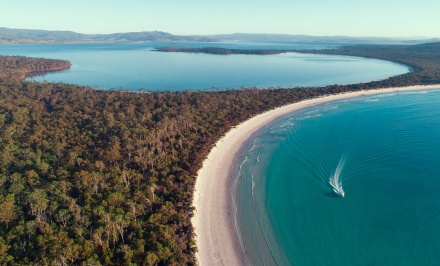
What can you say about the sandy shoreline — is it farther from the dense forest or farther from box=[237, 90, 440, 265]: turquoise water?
box=[237, 90, 440, 265]: turquoise water

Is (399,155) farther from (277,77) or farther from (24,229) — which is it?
(277,77)

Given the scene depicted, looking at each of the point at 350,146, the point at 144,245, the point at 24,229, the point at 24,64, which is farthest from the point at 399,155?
the point at 24,64

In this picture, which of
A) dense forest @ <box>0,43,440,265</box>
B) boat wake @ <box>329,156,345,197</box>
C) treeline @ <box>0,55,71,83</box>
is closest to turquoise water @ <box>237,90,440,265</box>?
boat wake @ <box>329,156,345,197</box>

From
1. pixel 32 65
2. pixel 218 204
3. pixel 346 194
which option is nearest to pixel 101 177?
pixel 218 204

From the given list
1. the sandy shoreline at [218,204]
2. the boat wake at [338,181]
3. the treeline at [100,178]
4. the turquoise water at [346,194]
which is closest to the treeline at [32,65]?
the treeline at [100,178]

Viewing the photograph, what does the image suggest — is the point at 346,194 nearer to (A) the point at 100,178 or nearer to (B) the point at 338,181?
(B) the point at 338,181

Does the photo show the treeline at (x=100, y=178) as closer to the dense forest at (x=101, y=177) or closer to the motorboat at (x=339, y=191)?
the dense forest at (x=101, y=177)
